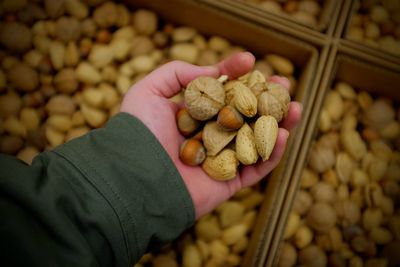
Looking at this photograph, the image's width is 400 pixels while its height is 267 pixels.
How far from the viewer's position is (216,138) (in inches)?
34.8

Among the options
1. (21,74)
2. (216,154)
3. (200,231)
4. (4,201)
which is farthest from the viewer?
(21,74)

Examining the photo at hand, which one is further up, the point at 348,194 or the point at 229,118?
the point at 229,118

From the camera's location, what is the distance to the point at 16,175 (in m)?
0.70

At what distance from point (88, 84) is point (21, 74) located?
20 centimetres

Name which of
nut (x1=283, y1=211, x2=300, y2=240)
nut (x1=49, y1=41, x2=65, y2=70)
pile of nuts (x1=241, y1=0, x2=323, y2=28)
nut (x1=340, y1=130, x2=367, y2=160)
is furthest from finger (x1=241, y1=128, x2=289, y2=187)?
nut (x1=49, y1=41, x2=65, y2=70)

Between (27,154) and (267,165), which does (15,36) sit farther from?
(267,165)

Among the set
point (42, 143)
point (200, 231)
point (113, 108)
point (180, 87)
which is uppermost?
point (180, 87)

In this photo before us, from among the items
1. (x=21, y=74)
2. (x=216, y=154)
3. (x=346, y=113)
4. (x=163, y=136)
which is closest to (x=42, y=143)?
(x=21, y=74)

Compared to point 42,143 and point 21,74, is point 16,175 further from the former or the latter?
point 21,74

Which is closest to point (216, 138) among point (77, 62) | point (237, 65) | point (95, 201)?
point (237, 65)

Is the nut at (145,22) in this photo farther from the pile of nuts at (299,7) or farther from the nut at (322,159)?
the nut at (322,159)

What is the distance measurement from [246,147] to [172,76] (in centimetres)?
27

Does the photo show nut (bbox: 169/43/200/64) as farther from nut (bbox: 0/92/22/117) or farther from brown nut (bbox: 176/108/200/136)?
nut (bbox: 0/92/22/117)

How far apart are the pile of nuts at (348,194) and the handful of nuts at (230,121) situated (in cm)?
34
